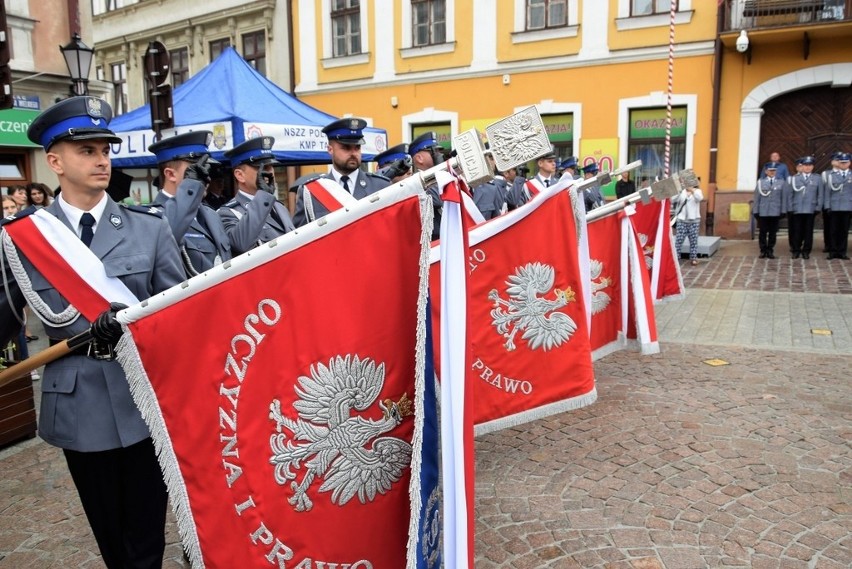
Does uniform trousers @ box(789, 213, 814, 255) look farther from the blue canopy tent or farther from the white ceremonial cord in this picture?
the white ceremonial cord

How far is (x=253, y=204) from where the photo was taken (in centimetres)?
392

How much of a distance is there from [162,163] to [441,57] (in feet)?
52.1

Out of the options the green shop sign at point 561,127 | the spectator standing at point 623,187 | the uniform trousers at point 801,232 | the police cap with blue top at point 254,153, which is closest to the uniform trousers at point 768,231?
the uniform trousers at point 801,232

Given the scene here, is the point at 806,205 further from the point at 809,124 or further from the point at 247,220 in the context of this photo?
the point at 247,220

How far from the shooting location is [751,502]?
3545mm

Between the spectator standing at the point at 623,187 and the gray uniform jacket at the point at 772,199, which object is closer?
the gray uniform jacket at the point at 772,199

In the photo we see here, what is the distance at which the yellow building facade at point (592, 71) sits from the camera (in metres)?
15.0

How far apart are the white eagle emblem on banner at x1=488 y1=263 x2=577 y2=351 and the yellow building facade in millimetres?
11450

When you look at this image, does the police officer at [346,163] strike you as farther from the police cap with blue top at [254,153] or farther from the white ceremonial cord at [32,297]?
the white ceremonial cord at [32,297]

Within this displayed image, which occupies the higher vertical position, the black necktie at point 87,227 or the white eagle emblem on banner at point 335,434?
the black necktie at point 87,227

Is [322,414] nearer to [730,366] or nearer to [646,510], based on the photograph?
[646,510]

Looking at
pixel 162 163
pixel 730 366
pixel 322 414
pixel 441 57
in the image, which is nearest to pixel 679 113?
pixel 441 57

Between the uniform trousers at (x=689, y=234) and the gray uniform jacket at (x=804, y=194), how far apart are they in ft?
6.06

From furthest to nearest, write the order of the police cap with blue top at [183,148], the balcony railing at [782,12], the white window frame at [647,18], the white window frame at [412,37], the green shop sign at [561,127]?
the white window frame at [412,37]
the green shop sign at [561,127]
the white window frame at [647,18]
the balcony railing at [782,12]
the police cap with blue top at [183,148]
